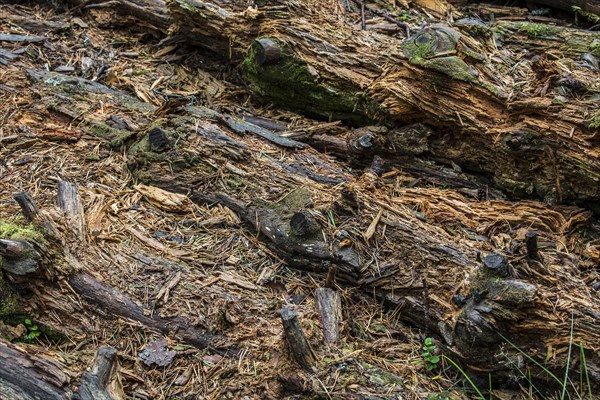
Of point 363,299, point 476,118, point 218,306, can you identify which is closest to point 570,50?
point 476,118

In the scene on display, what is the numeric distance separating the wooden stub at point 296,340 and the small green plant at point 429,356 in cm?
61

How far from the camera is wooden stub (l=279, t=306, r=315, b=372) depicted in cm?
271

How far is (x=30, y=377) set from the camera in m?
2.58

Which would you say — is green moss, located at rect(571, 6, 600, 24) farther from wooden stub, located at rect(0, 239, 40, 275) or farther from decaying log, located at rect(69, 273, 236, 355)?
wooden stub, located at rect(0, 239, 40, 275)

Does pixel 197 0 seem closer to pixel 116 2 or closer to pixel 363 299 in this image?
pixel 116 2

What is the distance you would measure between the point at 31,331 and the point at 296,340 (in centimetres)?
135

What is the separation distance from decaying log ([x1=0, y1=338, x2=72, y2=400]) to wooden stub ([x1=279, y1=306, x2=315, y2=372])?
979 millimetres

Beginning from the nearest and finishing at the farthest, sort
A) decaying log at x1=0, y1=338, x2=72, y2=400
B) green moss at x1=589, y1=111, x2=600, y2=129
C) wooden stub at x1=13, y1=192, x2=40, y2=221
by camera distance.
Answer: decaying log at x1=0, y1=338, x2=72, y2=400 < wooden stub at x1=13, y1=192, x2=40, y2=221 < green moss at x1=589, y1=111, x2=600, y2=129

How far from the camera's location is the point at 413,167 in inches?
158

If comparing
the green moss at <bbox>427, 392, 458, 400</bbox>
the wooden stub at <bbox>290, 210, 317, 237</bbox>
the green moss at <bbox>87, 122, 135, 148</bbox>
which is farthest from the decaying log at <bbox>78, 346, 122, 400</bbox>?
the green moss at <bbox>87, 122, 135, 148</bbox>

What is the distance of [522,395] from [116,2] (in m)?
4.56

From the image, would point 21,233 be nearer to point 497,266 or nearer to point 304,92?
point 304,92

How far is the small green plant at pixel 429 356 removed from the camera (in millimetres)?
2988

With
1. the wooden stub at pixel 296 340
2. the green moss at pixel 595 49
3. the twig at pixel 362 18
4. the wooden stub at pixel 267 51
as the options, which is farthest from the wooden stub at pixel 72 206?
the green moss at pixel 595 49
